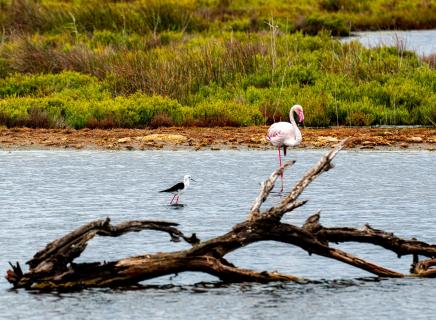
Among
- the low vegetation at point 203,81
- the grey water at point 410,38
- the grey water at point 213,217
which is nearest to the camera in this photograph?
the grey water at point 213,217

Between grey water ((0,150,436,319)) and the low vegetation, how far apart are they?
225 cm

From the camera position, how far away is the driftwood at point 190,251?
37.9 ft

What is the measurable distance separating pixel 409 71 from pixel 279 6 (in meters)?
25.2

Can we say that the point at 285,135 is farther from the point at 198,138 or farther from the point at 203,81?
the point at 203,81

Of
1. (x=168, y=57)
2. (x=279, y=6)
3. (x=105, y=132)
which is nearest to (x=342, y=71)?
(x=168, y=57)

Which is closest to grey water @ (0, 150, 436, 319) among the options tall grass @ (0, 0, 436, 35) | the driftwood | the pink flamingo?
the driftwood

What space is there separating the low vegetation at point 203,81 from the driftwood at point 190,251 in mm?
12572

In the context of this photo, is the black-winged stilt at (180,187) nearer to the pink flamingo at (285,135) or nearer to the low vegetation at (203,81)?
the pink flamingo at (285,135)

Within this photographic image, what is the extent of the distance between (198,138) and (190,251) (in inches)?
466

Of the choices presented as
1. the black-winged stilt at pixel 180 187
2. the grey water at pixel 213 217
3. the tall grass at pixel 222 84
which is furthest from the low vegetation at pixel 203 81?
the black-winged stilt at pixel 180 187

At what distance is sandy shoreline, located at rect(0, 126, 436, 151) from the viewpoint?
75.3 ft

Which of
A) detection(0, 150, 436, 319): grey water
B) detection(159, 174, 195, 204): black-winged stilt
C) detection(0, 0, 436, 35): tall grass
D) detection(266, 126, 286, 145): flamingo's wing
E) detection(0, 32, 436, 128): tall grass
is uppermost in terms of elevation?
detection(0, 0, 436, 35): tall grass

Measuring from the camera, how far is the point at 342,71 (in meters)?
27.1

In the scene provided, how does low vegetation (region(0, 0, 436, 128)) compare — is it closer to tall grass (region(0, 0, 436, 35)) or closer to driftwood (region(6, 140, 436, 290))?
tall grass (region(0, 0, 436, 35))
